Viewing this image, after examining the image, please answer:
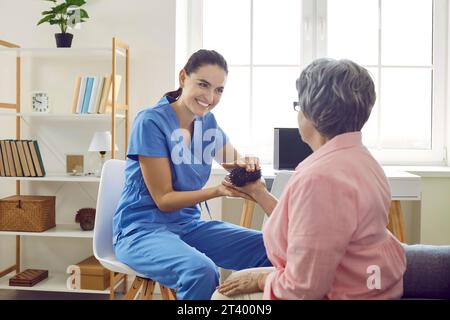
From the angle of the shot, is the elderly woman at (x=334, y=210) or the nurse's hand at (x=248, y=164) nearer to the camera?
the elderly woman at (x=334, y=210)

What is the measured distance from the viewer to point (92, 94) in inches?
98.8

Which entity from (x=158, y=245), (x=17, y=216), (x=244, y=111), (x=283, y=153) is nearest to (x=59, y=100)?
(x=17, y=216)

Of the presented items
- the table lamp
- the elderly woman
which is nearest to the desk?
the table lamp

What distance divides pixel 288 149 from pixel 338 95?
1697 mm

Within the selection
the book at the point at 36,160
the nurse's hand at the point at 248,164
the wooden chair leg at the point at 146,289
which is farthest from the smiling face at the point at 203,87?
the book at the point at 36,160

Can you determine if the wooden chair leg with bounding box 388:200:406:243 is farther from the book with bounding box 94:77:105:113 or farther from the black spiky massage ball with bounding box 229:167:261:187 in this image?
the book with bounding box 94:77:105:113

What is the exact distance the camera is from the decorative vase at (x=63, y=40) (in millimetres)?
2549

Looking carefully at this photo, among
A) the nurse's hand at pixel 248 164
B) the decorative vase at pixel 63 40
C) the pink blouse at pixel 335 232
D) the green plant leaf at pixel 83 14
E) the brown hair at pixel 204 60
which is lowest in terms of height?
the pink blouse at pixel 335 232

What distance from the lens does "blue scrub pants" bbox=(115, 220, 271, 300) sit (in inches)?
52.4

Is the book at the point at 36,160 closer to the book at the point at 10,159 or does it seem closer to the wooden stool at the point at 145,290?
the book at the point at 10,159

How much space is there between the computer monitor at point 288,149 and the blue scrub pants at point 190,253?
103cm

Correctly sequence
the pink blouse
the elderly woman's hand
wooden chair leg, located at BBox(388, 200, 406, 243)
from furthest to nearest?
wooden chair leg, located at BBox(388, 200, 406, 243) < the elderly woman's hand < the pink blouse

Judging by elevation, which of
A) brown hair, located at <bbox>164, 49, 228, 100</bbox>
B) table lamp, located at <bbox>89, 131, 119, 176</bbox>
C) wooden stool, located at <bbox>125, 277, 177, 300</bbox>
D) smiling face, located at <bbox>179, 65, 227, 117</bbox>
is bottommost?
wooden stool, located at <bbox>125, 277, 177, 300</bbox>

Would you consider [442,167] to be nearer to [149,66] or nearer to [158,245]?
[149,66]
